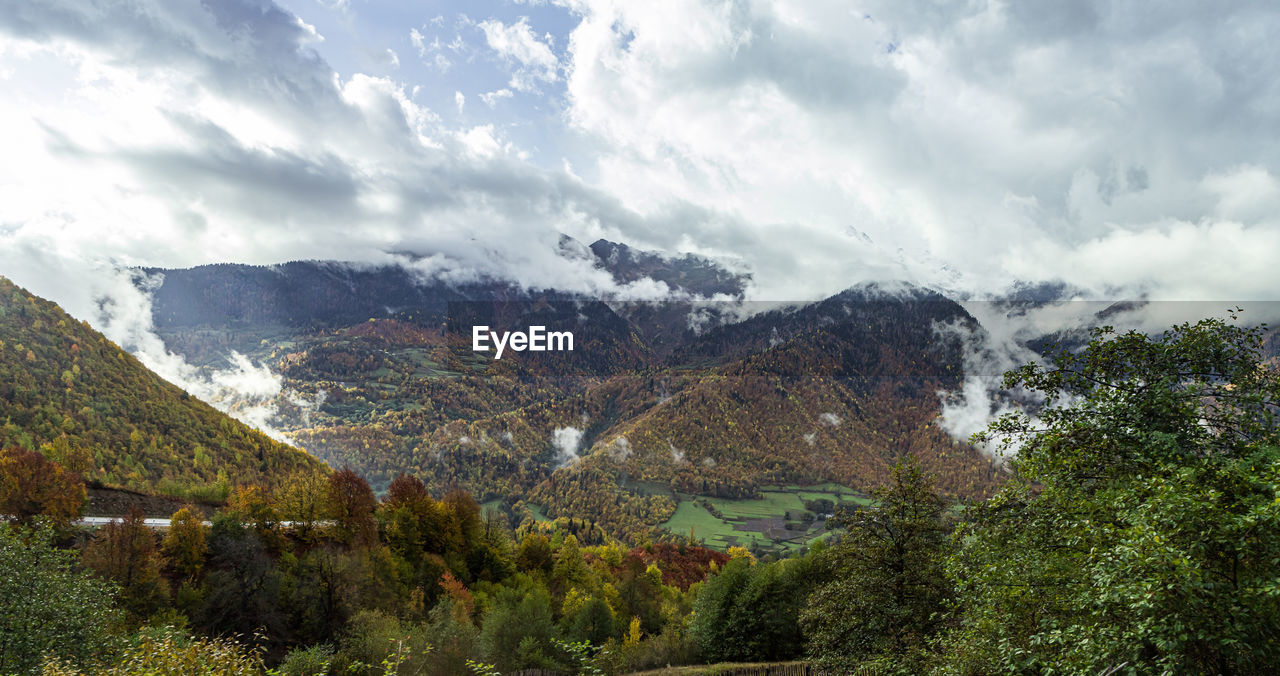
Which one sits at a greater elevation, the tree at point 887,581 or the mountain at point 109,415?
the mountain at point 109,415

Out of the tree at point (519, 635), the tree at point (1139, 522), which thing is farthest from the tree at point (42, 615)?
the tree at point (1139, 522)

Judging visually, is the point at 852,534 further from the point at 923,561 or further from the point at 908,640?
Answer: the point at 908,640

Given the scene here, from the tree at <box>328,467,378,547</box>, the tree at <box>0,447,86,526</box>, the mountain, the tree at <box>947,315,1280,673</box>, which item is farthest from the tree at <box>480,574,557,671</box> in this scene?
the mountain

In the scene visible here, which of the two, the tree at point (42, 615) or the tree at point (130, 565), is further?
the tree at point (130, 565)

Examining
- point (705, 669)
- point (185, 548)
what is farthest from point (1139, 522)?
point (185, 548)

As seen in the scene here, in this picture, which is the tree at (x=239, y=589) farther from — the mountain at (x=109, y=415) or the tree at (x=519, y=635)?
the mountain at (x=109, y=415)

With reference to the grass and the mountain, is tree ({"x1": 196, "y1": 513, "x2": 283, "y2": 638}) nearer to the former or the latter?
the grass

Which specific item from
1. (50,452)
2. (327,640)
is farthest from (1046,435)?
(50,452)
